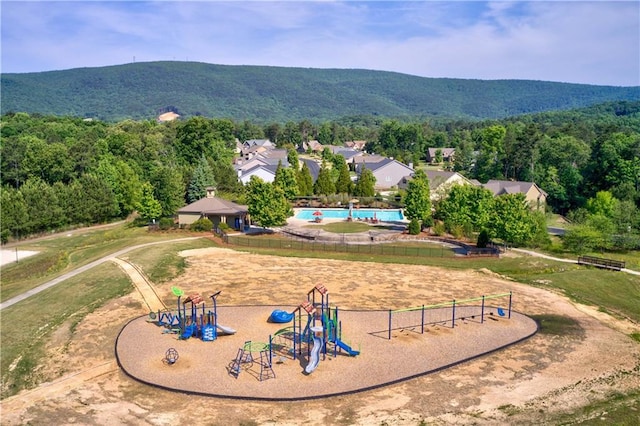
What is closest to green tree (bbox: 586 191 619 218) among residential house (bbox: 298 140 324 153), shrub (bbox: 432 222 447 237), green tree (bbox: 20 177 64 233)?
shrub (bbox: 432 222 447 237)

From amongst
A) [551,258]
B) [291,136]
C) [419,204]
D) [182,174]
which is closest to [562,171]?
[419,204]

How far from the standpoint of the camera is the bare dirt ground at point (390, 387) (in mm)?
18531

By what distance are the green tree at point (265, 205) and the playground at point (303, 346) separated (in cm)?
2232

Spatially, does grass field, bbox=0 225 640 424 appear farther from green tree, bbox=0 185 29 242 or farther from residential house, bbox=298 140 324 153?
residential house, bbox=298 140 324 153

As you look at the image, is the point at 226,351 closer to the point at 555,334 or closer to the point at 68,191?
the point at 555,334

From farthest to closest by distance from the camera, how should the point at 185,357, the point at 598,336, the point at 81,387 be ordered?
1. the point at 598,336
2. the point at 185,357
3. the point at 81,387

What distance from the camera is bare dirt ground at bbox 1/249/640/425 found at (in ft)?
60.8

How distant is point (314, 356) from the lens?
22656 mm

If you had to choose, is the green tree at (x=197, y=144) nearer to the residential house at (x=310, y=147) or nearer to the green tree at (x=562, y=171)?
the green tree at (x=562, y=171)

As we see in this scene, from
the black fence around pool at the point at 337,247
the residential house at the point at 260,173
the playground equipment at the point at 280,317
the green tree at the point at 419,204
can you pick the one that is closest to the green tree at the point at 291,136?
the residential house at the point at 260,173

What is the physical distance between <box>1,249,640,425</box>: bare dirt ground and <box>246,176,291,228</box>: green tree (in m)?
19.7

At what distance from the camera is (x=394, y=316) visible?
29281 mm

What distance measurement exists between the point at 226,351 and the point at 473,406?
1147cm

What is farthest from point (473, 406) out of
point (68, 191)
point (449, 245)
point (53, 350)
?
point (68, 191)
